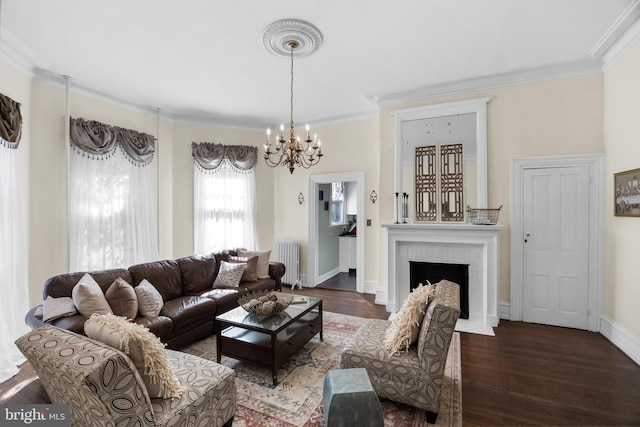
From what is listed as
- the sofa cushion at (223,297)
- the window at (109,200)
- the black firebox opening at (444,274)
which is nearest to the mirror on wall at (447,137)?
the black firebox opening at (444,274)

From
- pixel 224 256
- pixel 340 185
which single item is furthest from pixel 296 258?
Result: pixel 340 185

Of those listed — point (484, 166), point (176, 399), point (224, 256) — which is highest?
point (484, 166)

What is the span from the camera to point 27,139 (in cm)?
321

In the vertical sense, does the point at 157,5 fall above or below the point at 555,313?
above

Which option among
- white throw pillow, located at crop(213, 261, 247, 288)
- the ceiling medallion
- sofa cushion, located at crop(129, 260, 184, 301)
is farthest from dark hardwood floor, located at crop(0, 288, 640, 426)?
the ceiling medallion

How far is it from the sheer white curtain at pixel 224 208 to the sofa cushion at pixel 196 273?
1.06 metres

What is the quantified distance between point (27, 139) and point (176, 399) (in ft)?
11.4

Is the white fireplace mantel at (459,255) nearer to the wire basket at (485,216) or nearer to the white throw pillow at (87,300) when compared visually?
the wire basket at (485,216)

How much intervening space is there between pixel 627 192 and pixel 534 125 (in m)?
1.21

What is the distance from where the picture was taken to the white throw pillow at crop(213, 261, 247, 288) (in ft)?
13.0

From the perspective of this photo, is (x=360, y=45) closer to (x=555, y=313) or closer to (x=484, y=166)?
(x=484, y=166)

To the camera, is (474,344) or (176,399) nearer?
(176,399)

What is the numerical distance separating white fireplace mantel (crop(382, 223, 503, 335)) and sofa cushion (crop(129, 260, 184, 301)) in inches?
111

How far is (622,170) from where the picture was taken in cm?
299
